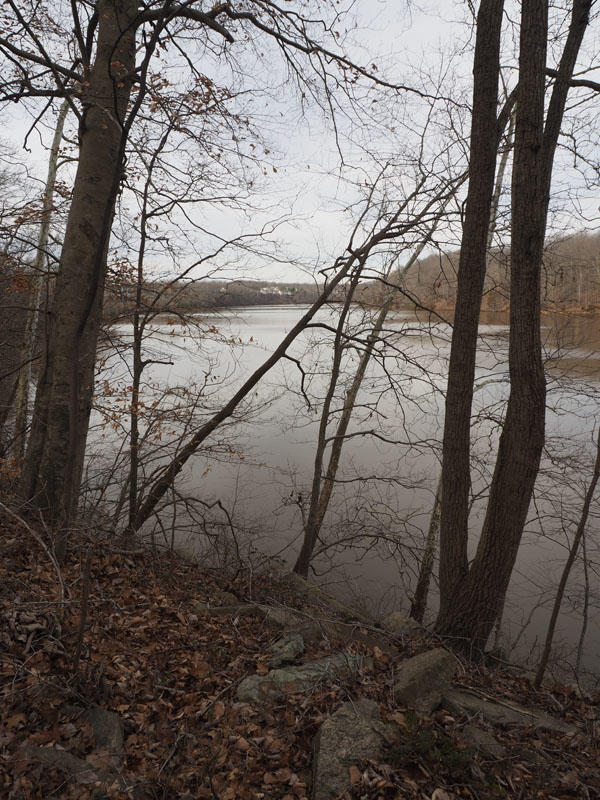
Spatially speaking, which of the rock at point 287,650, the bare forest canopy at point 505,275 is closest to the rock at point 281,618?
the rock at point 287,650

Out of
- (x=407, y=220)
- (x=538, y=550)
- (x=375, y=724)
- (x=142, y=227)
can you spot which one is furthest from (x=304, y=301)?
(x=375, y=724)

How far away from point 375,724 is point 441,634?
91.7 inches

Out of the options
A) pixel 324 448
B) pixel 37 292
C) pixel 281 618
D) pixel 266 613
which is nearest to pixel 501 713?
pixel 281 618

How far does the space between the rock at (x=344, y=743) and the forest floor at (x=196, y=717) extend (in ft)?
0.21

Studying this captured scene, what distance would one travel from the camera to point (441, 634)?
16.2 feet

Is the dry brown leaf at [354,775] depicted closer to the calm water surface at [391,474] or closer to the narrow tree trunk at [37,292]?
the calm water surface at [391,474]

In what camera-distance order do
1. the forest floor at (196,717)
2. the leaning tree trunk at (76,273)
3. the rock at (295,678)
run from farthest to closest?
1. the leaning tree trunk at (76,273)
2. the rock at (295,678)
3. the forest floor at (196,717)

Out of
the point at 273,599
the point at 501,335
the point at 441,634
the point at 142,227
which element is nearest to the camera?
the point at 441,634

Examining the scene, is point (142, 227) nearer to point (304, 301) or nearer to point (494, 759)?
point (304, 301)

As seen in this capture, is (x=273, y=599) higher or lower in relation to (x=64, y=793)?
lower

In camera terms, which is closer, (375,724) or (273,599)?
(375,724)

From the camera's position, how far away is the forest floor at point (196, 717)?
8.13 ft

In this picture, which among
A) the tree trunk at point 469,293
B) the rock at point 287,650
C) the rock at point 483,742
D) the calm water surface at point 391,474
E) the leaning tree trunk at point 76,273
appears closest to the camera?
the rock at point 483,742

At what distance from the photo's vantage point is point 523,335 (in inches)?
178
